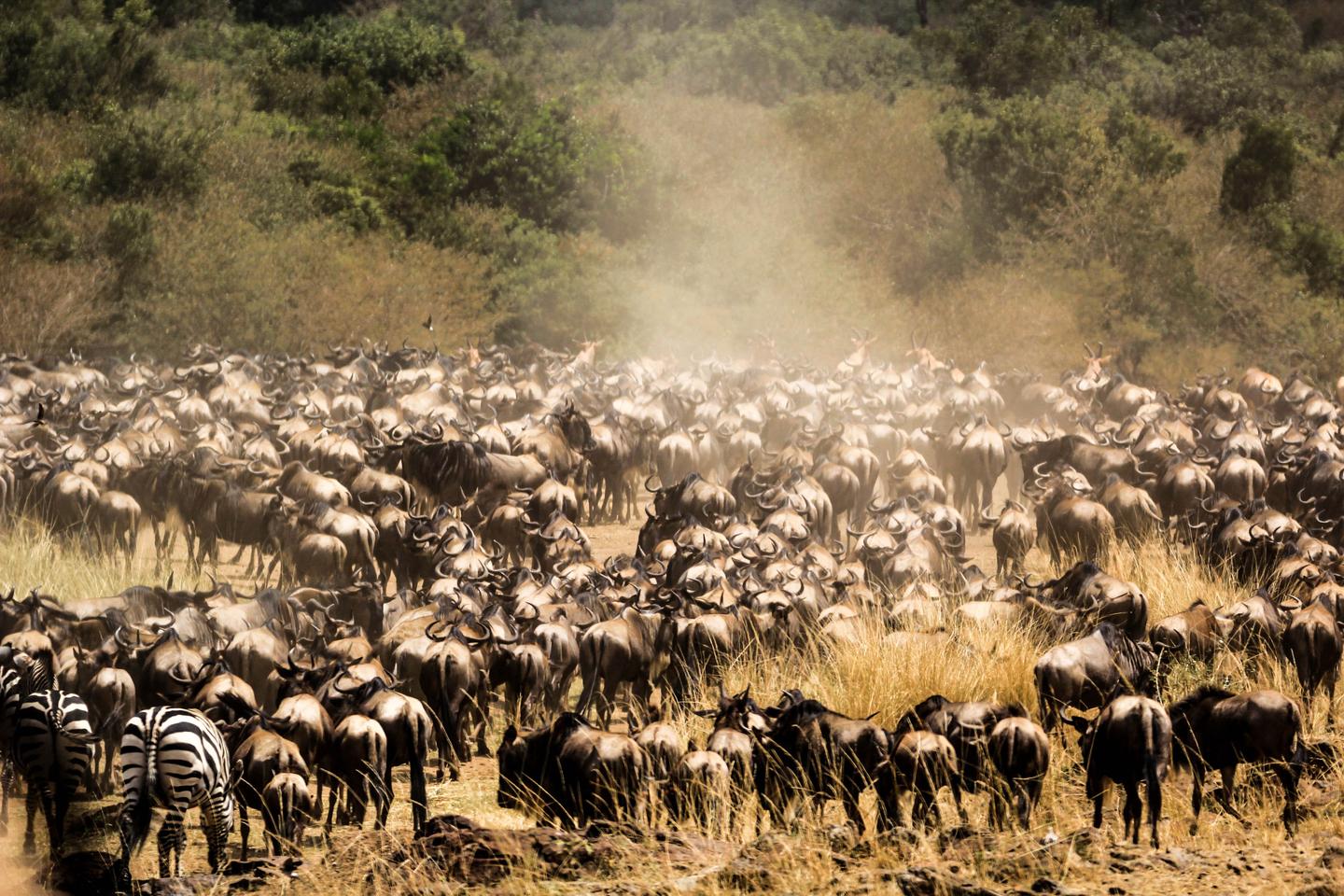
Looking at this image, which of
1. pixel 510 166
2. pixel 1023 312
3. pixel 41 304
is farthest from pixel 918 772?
pixel 510 166

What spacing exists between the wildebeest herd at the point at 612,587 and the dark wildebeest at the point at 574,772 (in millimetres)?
25

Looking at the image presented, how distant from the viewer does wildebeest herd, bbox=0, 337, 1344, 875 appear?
33.6ft

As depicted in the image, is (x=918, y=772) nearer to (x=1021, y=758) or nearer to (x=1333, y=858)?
(x=1021, y=758)

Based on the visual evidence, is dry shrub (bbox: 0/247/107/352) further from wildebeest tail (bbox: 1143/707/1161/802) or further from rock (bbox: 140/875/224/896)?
wildebeest tail (bbox: 1143/707/1161/802)

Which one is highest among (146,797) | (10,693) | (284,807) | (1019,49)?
(1019,49)

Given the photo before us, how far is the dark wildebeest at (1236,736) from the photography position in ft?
34.1

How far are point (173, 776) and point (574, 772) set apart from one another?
90.9 inches

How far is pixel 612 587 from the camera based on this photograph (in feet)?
48.4

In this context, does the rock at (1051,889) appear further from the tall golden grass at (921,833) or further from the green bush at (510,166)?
the green bush at (510,166)

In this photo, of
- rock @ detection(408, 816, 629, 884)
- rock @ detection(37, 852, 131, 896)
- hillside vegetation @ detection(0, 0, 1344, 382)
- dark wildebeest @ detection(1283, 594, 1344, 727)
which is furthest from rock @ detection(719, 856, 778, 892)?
hillside vegetation @ detection(0, 0, 1344, 382)

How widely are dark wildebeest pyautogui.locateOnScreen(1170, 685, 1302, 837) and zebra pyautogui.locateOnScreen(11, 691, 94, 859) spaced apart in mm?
6790

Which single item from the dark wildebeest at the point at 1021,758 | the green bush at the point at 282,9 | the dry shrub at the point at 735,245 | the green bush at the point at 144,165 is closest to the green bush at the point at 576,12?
the green bush at the point at 282,9

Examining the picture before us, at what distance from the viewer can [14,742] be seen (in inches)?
405

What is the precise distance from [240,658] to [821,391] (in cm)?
1670
